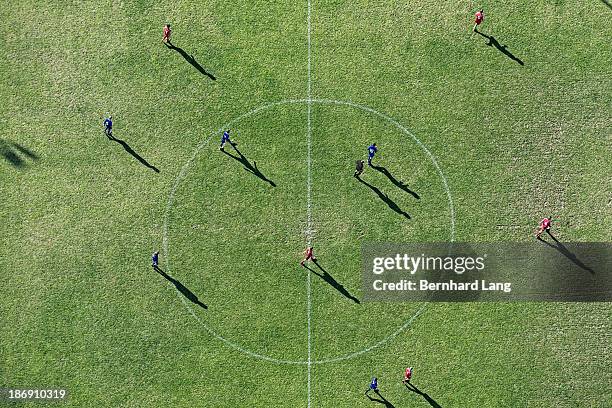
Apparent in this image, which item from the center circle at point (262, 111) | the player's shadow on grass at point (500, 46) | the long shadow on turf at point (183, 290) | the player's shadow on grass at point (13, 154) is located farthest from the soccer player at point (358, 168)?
the player's shadow on grass at point (13, 154)

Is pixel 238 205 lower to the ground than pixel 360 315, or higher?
higher

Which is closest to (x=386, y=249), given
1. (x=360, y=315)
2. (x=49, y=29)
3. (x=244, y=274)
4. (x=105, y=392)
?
(x=360, y=315)

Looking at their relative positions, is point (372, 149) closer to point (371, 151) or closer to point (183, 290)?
point (371, 151)

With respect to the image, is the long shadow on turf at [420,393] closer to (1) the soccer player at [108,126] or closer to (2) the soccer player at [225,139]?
(2) the soccer player at [225,139]

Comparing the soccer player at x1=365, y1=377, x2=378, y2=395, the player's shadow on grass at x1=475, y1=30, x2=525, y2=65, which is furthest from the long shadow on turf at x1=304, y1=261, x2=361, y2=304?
the player's shadow on grass at x1=475, y1=30, x2=525, y2=65

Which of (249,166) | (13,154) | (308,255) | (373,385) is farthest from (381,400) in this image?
(13,154)

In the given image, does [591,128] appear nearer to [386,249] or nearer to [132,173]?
[386,249]

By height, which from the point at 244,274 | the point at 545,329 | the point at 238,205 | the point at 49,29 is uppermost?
the point at 49,29

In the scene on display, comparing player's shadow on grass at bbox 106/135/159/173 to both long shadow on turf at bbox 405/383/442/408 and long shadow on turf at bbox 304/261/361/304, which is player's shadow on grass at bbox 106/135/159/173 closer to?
long shadow on turf at bbox 304/261/361/304
